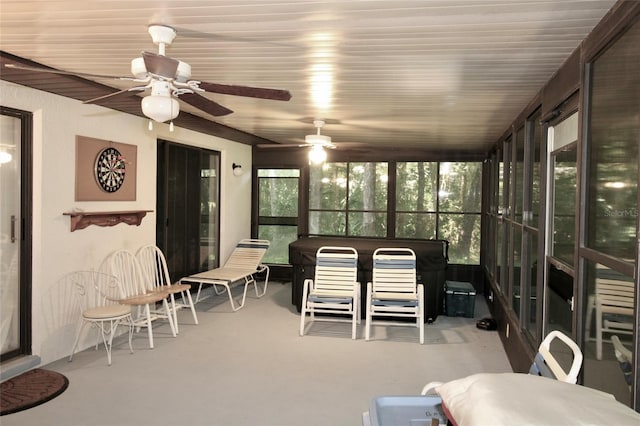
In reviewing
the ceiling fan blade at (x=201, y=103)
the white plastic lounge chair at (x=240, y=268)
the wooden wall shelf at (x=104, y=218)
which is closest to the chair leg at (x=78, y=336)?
the wooden wall shelf at (x=104, y=218)

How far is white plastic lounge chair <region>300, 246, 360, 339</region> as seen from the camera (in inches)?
202

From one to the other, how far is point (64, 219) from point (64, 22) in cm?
227

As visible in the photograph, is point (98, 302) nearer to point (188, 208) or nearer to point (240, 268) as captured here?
point (188, 208)

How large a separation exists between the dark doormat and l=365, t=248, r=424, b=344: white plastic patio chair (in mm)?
2893

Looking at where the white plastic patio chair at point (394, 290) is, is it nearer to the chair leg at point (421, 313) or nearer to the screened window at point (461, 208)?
the chair leg at point (421, 313)

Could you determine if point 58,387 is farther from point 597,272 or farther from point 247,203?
point 247,203

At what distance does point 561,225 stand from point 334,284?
9.64 feet

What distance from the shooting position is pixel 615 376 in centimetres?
207

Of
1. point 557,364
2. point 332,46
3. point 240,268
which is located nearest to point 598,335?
point 557,364

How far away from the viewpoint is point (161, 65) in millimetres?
2139

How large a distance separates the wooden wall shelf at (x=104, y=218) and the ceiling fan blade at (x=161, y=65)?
2.56m

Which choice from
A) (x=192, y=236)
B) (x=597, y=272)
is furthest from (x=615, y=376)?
(x=192, y=236)

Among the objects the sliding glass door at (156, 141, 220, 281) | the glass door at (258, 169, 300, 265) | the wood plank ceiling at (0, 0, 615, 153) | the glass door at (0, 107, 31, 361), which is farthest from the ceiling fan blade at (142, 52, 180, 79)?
the glass door at (258, 169, 300, 265)

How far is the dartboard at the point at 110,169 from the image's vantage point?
4.53m
